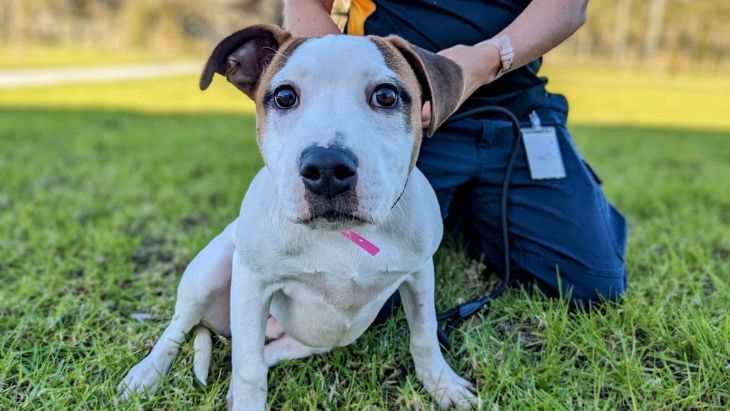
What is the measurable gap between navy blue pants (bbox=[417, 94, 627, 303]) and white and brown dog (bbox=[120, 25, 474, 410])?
77 cm

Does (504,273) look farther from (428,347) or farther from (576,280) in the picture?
(428,347)

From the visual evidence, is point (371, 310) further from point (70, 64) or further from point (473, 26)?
point (70, 64)

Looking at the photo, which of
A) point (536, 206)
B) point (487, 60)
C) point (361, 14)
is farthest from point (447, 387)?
point (361, 14)

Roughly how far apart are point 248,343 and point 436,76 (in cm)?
103

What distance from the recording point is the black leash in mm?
2498

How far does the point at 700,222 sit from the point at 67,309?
3.87 m

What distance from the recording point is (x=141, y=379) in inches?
84.2

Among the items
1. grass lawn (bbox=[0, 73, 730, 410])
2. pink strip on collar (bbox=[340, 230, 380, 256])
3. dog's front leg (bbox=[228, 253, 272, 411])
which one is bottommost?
grass lawn (bbox=[0, 73, 730, 410])

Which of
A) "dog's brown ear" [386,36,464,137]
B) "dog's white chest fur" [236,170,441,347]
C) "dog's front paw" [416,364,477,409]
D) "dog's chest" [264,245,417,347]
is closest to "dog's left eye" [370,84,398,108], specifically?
"dog's brown ear" [386,36,464,137]

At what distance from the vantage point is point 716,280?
112 inches

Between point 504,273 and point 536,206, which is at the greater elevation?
point 536,206

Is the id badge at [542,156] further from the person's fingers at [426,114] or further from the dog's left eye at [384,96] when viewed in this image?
the dog's left eye at [384,96]

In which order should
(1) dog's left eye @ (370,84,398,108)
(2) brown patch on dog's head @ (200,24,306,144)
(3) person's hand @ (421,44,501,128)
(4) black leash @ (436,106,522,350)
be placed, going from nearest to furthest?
1. (1) dog's left eye @ (370,84,398,108)
2. (2) brown patch on dog's head @ (200,24,306,144)
3. (3) person's hand @ (421,44,501,128)
4. (4) black leash @ (436,106,522,350)

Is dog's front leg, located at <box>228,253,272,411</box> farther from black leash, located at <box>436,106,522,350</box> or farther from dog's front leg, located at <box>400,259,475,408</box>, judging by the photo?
black leash, located at <box>436,106,522,350</box>
